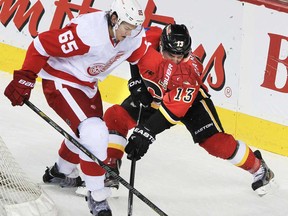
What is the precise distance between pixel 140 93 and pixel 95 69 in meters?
0.43

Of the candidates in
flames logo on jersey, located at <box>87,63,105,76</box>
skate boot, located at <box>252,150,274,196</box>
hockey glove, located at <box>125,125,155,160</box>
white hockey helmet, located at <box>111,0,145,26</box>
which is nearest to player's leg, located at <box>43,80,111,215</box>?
flames logo on jersey, located at <box>87,63,105,76</box>

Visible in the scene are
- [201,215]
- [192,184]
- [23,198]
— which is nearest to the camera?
[23,198]

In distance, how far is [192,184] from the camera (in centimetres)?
488

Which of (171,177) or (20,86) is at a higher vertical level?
(20,86)

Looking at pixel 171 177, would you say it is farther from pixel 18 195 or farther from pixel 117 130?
pixel 18 195

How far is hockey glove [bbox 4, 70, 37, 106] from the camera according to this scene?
3957 mm

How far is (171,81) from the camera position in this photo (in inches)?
180

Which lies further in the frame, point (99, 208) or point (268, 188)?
point (268, 188)

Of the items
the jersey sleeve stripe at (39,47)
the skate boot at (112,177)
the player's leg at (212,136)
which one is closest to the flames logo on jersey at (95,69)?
the jersey sleeve stripe at (39,47)

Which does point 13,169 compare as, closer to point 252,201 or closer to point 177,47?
point 177,47

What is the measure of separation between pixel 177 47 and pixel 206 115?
0.52 metres

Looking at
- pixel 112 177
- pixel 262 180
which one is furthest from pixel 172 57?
pixel 262 180

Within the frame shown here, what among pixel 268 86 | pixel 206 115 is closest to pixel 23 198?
pixel 206 115

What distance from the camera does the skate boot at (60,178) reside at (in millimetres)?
4480
